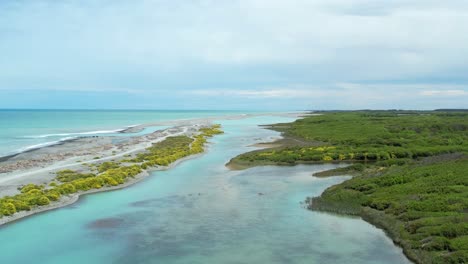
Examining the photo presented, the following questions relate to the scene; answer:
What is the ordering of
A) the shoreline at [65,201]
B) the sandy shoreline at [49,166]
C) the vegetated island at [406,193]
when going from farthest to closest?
the sandy shoreline at [49,166], the shoreline at [65,201], the vegetated island at [406,193]

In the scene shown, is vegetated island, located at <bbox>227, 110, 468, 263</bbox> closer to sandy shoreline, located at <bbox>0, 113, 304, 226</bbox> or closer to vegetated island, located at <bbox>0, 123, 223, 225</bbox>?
vegetated island, located at <bbox>0, 123, 223, 225</bbox>

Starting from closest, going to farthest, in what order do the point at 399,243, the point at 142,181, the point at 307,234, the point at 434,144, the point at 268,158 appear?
the point at 399,243, the point at 307,234, the point at 142,181, the point at 268,158, the point at 434,144

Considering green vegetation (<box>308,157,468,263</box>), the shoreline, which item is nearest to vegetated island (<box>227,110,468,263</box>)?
green vegetation (<box>308,157,468,263</box>)

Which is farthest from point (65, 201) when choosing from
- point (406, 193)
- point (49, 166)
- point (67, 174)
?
point (406, 193)

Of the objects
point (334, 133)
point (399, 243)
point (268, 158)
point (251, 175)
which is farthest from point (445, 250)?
point (334, 133)

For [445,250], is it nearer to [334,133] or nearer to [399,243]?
[399,243]

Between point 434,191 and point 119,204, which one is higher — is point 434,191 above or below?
above

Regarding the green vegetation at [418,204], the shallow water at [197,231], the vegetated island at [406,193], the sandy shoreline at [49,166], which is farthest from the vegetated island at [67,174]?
the green vegetation at [418,204]

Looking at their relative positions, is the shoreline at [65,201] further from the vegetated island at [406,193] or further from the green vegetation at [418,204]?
the green vegetation at [418,204]

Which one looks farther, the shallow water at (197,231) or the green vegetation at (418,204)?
the shallow water at (197,231)
